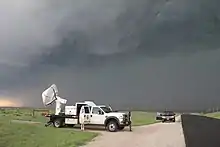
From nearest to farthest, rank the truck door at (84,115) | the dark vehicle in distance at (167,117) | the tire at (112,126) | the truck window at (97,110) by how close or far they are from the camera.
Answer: the tire at (112,126) → the truck window at (97,110) → the truck door at (84,115) → the dark vehicle in distance at (167,117)

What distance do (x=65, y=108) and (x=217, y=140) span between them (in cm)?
2291

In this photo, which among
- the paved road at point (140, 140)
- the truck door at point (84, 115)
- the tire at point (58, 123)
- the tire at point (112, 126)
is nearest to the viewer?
the paved road at point (140, 140)

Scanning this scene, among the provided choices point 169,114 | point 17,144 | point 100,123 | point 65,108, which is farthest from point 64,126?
point 169,114

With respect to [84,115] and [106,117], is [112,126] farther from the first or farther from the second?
[84,115]

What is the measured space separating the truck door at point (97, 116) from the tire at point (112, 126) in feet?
2.46

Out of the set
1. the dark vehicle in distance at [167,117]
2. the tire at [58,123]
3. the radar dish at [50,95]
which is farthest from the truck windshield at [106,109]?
the dark vehicle in distance at [167,117]

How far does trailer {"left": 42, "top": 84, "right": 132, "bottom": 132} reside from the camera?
89.1 feet

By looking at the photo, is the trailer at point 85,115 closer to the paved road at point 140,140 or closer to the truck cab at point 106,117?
the truck cab at point 106,117

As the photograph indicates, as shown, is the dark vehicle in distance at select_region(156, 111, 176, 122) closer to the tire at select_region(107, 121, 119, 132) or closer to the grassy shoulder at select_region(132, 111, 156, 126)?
the grassy shoulder at select_region(132, 111, 156, 126)

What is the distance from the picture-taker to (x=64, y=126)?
30.1 metres

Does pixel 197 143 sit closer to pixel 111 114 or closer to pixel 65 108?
pixel 111 114

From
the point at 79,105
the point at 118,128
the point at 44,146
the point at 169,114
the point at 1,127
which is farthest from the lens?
the point at 169,114

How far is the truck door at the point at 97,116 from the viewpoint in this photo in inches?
1090

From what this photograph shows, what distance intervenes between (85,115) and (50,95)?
12.7 ft
